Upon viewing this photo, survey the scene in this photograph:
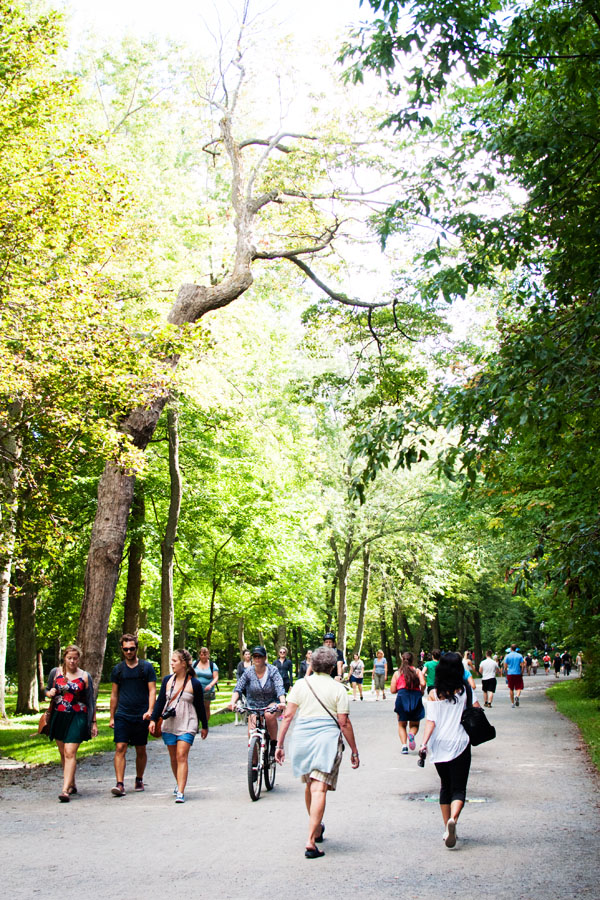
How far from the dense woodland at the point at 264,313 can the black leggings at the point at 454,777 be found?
1.54 metres

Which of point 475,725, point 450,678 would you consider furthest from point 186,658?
point 475,725

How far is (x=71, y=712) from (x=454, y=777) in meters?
4.95

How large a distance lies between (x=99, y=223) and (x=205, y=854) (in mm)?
9120

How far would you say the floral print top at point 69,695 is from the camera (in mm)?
9871

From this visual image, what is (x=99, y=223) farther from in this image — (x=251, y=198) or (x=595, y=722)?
(x=595, y=722)

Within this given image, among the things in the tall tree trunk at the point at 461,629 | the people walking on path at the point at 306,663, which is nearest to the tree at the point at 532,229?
the people walking on path at the point at 306,663

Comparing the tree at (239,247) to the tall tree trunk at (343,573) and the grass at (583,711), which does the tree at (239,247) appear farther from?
the tall tree trunk at (343,573)

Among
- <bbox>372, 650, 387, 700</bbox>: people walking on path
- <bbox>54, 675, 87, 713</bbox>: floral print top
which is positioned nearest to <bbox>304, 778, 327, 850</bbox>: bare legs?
<bbox>54, 675, 87, 713</bbox>: floral print top

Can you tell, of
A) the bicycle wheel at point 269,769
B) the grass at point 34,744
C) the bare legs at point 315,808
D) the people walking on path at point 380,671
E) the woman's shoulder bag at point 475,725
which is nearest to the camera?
the bare legs at point 315,808

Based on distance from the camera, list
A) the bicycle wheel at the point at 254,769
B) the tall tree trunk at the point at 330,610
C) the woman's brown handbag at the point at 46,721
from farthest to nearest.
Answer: the tall tree trunk at the point at 330,610
the woman's brown handbag at the point at 46,721
the bicycle wheel at the point at 254,769

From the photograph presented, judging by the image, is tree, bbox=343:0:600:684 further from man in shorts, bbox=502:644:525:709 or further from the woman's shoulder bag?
man in shorts, bbox=502:644:525:709

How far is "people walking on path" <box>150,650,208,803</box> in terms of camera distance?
9414mm

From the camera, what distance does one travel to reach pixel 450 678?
7426 millimetres

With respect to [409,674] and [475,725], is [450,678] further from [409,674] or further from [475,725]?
[409,674]
